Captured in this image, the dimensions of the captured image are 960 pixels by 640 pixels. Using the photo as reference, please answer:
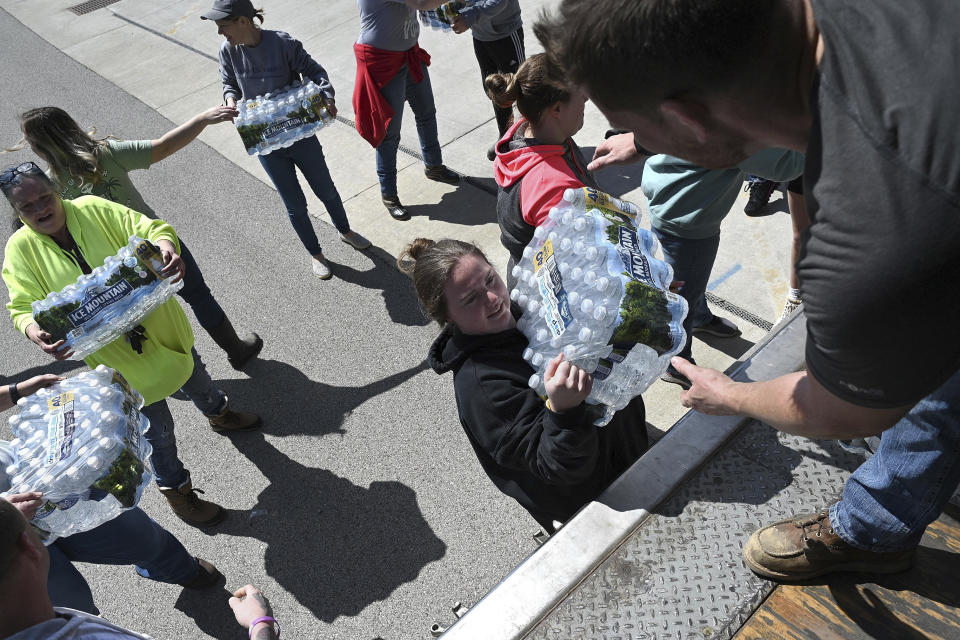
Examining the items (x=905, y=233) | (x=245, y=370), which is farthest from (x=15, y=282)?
(x=905, y=233)

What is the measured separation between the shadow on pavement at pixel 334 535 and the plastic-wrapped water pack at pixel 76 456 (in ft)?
3.21

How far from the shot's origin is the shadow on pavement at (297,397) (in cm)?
438

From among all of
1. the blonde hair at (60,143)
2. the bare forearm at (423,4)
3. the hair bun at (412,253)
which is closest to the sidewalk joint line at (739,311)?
the hair bun at (412,253)

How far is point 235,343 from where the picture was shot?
15.6 feet

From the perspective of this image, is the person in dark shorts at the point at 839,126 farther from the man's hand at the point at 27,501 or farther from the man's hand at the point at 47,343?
the man's hand at the point at 47,343

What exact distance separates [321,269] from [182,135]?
1.48 metres

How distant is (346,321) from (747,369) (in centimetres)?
304

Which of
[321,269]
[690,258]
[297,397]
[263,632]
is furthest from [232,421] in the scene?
[690,258]

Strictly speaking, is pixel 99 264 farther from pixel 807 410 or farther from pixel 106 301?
pixel 807 410

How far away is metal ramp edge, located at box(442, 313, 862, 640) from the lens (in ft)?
7.22

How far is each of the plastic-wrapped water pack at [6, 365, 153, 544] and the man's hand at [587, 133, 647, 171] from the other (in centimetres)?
248

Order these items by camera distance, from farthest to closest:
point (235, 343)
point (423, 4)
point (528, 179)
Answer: point (423, 4) < point (235, 343) < point (528, 179)

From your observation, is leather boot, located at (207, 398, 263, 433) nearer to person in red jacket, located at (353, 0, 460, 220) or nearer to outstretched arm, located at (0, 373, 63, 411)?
outstretched arm, located at (0, 373, 63, 411)

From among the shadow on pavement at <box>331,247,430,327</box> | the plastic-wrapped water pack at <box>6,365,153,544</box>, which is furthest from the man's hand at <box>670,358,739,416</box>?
the shadow on pavement at <box>331,247,430,327</box>
